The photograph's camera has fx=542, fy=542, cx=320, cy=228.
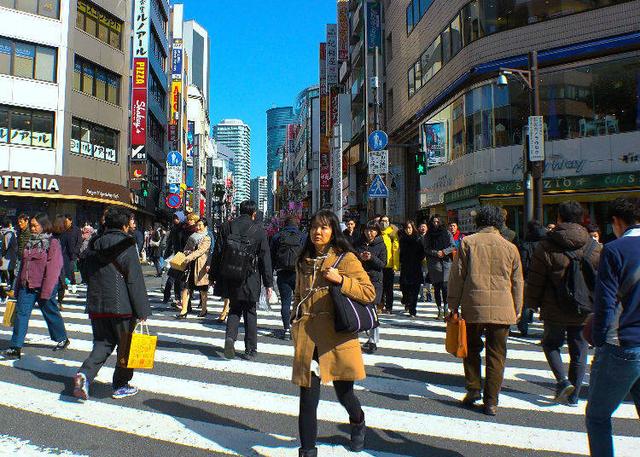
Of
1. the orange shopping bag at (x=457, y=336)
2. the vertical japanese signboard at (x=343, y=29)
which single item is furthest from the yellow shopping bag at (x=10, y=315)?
the vertical japanese signboard at (x=343, y=29)

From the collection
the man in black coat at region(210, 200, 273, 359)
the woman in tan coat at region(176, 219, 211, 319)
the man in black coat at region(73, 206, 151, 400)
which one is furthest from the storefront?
the man in black coat at region(73, 206, 151, 400)

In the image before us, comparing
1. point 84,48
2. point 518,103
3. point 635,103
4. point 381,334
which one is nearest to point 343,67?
point 84,48

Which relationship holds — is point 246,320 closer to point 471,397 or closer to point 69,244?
point 471,397

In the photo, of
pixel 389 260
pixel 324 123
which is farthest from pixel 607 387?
pixel 324 123

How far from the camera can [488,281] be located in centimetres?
474

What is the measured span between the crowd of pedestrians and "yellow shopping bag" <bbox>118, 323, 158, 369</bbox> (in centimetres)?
17

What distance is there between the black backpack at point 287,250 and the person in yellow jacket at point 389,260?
2331mm

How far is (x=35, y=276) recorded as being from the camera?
21.3 ft

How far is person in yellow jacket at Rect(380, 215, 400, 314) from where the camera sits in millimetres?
10227

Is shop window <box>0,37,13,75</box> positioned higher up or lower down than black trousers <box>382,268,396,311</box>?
higher up

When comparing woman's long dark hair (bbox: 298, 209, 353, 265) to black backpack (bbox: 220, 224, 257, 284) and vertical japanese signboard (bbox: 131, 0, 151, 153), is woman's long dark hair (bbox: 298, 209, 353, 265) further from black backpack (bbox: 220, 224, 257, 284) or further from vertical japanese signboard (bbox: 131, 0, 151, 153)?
vertical japanese signboard (bbox: 131, 0, 151, 153)

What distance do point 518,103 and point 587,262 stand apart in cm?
1702

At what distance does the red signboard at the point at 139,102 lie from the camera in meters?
30.9

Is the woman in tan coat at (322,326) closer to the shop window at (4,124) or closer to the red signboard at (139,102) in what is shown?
the shop window at (4,124)
